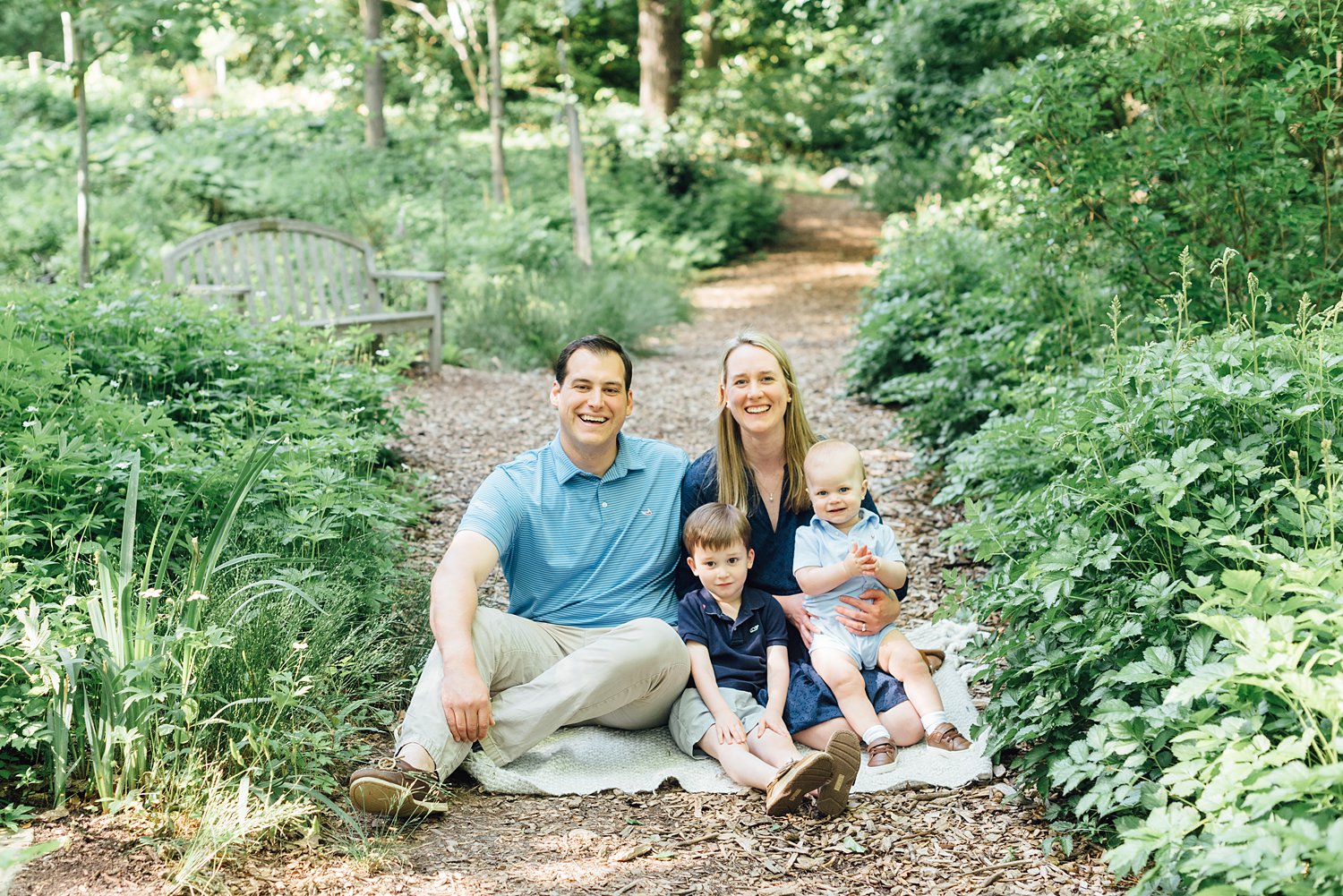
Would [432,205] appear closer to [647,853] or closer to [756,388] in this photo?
[756,388]

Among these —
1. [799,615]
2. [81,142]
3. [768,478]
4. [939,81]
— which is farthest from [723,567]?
[939,81]

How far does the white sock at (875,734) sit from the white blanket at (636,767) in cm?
8

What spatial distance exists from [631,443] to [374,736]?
3.94 ft

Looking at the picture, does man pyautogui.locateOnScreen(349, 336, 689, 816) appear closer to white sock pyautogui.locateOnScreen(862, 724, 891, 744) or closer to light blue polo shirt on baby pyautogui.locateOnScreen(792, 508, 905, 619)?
light blue polo shirt on baby pyautogui.locateOnScreen(792, 508, 905, 619)

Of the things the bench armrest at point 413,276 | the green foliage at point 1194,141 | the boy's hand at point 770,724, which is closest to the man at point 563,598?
the boy's hand at point 770,724

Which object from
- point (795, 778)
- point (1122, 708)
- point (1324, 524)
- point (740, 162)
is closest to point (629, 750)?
point (795, 778)

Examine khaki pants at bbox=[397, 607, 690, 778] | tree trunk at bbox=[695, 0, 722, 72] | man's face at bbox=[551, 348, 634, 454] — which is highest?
tree trunk at bbox=[695, 0, 722, 72]

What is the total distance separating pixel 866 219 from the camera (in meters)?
20.8

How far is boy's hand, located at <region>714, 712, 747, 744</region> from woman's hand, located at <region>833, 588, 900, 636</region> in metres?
0.47

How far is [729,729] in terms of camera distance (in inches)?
127

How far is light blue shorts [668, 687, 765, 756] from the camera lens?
330 cm

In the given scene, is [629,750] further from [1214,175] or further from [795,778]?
[1214,175]

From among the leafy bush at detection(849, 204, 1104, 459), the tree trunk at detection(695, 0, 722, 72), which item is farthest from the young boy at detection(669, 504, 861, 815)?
the tree trunk at detection(695, 0, 722, 72)

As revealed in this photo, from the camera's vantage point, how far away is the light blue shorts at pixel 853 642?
3432 mm
